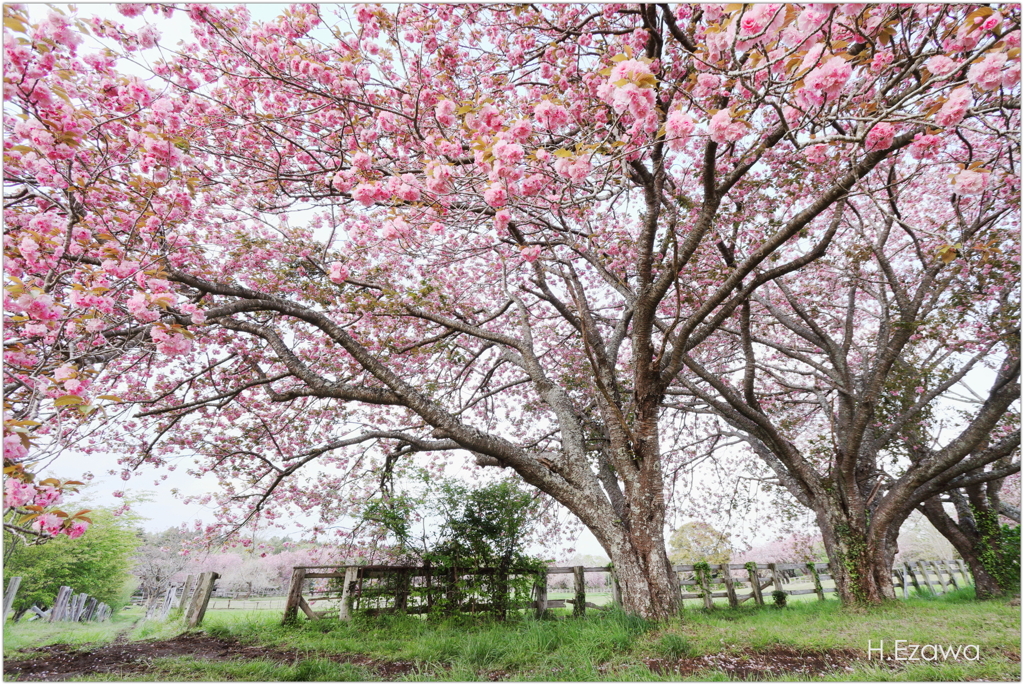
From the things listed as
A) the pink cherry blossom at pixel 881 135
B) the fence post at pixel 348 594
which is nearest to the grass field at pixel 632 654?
the fence post at pixel 348 594

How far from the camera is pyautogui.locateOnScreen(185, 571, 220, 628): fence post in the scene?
677cm

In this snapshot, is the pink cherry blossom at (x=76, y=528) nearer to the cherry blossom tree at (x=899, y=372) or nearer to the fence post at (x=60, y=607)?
the cherry blossom tree at (x=899, y=372)

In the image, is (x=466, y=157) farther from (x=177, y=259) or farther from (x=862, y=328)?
(x=862, y=328)

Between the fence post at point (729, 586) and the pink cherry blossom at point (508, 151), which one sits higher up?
the pink cherry blossom at point (508, 151)

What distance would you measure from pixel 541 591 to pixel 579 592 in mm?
680

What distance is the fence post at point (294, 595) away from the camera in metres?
6.65

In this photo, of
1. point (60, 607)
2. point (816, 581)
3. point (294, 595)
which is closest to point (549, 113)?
point (294, 595)

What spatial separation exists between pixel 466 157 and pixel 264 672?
5089 millimetres

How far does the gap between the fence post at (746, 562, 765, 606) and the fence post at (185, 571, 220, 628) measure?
10058mm

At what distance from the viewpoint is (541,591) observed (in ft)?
21.6

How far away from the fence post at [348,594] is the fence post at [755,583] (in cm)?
785

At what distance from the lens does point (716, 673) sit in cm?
344

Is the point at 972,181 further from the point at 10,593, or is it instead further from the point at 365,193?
the point at 10,593

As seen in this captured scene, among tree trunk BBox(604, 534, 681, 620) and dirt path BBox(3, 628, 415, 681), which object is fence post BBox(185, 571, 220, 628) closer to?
dirt path BBox(3, 628, 415, 681)
